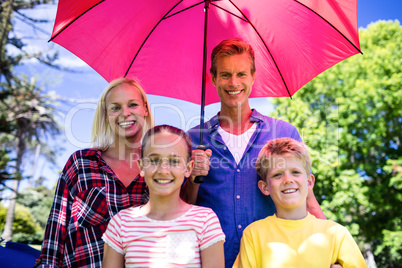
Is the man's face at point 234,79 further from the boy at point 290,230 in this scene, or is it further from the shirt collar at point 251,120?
the boy at point 290,230

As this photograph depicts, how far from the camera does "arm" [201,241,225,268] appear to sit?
201 cm

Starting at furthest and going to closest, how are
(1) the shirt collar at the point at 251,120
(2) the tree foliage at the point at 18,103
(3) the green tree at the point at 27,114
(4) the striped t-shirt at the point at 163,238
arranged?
(3) the green tree at the point at 27,114
(2) the tree foliage at the point at 18,103
(1) the shirt collar at the point at 251,120
(4) the striped t-shirt at the point at 163,238

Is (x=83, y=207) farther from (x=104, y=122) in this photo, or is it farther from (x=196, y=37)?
(x=196, y=37)

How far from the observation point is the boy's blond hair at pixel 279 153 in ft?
8.17

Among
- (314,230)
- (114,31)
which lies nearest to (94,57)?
(114,31)

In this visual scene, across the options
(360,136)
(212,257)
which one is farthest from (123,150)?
(360,136)

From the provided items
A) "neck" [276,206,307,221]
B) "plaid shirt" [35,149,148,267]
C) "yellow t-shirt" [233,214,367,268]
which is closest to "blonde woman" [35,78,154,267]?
"plaid shirt" [35,149,148,267]

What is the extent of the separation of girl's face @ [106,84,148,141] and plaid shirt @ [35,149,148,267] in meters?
Result: 0.27

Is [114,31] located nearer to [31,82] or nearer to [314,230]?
Result: [314,230]

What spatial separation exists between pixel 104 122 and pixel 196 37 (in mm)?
1146

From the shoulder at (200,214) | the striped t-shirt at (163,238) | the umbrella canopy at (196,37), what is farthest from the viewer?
the umbrella canopy at (196,37)

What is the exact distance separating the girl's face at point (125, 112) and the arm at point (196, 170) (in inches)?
19.8

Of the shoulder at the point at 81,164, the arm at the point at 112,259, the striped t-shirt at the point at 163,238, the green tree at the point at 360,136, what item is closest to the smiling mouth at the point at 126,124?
the shoulder at the point at 81,164

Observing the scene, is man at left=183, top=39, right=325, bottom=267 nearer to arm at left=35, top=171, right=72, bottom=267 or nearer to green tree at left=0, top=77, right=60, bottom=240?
arm at left=35, top=171, right=72, bottom=267
